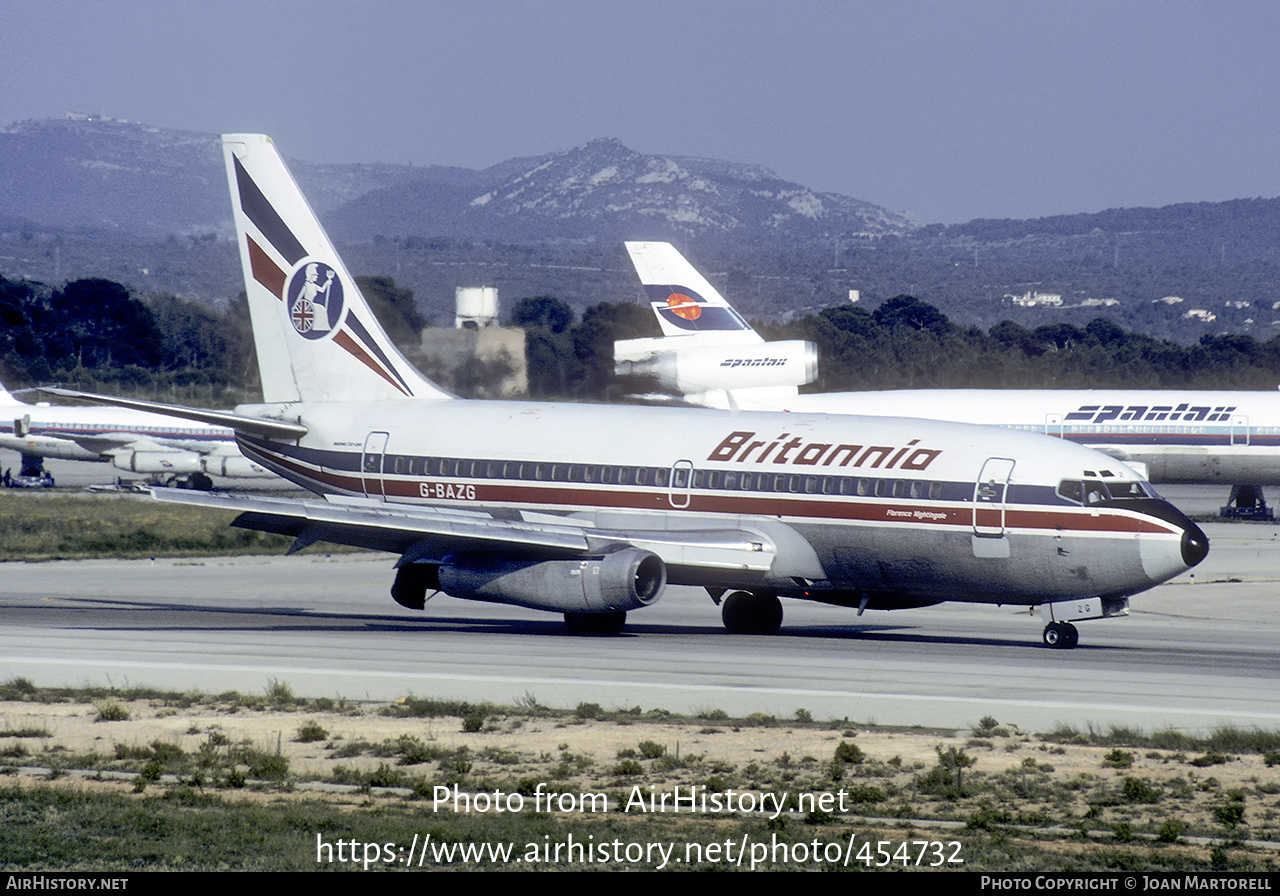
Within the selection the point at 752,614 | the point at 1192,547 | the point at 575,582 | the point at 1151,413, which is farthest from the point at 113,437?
the point at 1192,547

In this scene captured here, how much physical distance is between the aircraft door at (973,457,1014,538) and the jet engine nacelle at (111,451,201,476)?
59347 millimetres

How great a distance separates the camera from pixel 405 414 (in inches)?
1510

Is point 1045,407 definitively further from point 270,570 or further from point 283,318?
point 283,318

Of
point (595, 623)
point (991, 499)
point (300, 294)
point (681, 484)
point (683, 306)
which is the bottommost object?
point (595, 623)

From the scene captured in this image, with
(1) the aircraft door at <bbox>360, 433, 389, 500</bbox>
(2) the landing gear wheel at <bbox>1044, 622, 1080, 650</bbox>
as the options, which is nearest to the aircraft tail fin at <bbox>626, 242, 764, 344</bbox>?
(1) the aircraft door at <bbox>360, 433, 389, 500</bbox>

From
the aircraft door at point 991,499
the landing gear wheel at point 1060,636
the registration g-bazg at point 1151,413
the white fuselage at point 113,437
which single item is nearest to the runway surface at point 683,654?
the landing gear wheel at point 1060,636

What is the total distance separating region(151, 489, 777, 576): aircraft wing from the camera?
31891 mm

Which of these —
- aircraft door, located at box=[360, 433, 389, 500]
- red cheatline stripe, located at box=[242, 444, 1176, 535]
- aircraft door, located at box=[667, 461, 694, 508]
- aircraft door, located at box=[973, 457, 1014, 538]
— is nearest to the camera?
red cheatline stripe, located at box=[242, 444, 1176, 535]

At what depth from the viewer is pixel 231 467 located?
268 ft

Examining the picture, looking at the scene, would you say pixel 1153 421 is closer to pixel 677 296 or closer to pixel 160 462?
pixel 677 296

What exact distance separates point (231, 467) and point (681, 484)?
52.3 metres

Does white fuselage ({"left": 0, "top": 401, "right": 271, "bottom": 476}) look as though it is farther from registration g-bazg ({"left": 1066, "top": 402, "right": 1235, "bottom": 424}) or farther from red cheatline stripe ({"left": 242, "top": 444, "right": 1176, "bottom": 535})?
red cheatline stripe ({"left": 242, "top": 444, "right": 1176, "bottom": 535})
